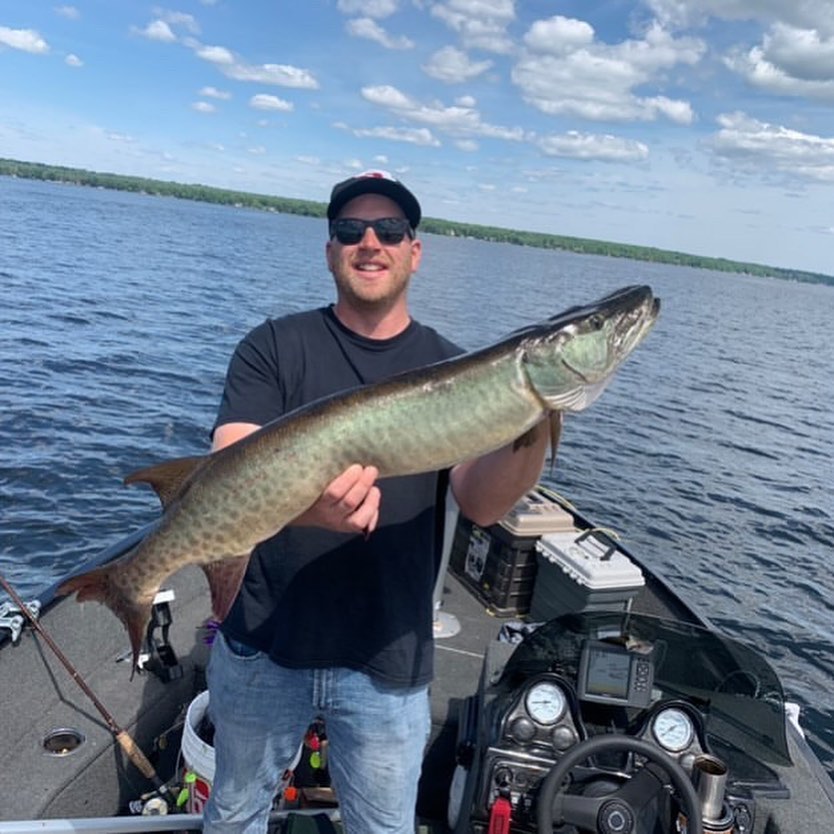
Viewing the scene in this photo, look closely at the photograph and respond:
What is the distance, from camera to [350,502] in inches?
97.1

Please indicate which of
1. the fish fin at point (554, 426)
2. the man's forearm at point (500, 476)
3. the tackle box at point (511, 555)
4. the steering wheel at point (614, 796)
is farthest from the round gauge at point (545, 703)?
the tackle box at point (511, 555)

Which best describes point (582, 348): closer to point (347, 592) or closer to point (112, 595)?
point (347, 592)

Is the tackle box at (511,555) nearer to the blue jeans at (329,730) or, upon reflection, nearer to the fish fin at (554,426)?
the blue jeans at (329,730)

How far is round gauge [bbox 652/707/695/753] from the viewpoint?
11.2 feet

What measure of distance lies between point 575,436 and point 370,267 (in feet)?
54.5

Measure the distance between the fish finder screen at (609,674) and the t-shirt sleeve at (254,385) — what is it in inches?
79.6

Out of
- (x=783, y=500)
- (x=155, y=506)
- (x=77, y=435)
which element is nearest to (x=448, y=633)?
(x=155, y=506)

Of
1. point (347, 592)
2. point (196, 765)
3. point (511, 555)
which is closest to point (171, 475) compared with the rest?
point (347, 592)

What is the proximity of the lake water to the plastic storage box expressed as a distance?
446 cm

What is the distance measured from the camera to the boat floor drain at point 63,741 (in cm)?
423

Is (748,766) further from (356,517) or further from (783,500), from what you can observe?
(783,500)

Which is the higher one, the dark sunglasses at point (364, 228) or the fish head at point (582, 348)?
the dark sunglasses at point (364, 228)

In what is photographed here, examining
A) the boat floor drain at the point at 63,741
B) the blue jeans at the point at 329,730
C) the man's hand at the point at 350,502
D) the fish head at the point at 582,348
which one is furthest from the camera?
the boat floor drain at the point at 63,741

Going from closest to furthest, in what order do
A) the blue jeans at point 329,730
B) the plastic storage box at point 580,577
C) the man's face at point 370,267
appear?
the blue jeans at point 329,730
the man's face at point 370,267
the plastic storage box at point 580,577
